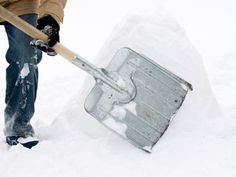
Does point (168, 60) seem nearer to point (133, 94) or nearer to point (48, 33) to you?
point (133, 94)

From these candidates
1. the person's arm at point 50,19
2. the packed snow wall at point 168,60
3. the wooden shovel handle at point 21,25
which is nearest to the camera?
the wooden shovel handle at point 21,25

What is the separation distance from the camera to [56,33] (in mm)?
2674

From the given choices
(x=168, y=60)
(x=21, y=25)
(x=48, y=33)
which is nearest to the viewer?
(x=21, y=25)

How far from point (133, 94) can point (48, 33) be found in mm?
597

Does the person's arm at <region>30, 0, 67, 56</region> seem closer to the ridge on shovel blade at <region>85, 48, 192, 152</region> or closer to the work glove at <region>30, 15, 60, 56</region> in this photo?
the work glove at <region>30, 15, 60, 56</region>

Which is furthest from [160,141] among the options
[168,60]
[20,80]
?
[20,80]

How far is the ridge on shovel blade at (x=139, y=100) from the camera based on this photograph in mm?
2629

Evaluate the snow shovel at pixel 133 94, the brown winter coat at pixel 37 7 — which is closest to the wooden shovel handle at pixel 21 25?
the snow shovel at pixel 133 94

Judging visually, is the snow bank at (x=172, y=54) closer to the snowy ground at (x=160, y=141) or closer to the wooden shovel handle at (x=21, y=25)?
the snowy ground at (x=160, y=141)

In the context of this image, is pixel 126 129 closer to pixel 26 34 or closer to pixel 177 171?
pixel 177 171

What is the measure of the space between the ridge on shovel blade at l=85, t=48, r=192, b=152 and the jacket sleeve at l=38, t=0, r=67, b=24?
43 cm

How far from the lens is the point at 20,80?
2.73m

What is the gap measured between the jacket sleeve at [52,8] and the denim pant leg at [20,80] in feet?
0.23

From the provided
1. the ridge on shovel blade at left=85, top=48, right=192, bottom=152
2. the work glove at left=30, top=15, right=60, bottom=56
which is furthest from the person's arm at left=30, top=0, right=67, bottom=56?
the ridge on shovel blade at left=85, top=48, right=192, bottom=152
